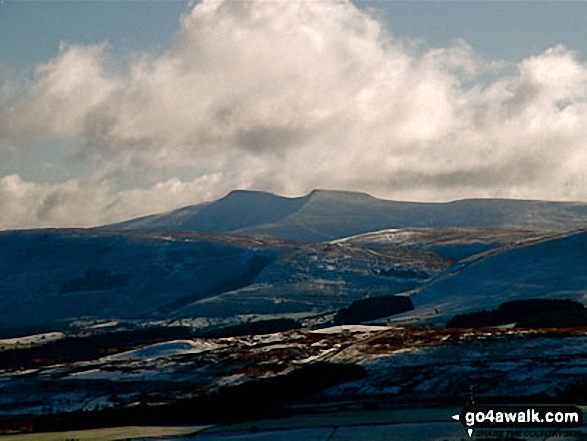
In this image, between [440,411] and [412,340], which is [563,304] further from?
[440,411]

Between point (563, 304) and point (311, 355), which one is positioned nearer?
point (311, 355)

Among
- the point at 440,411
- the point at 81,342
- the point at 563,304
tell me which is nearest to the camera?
the point at 440,411

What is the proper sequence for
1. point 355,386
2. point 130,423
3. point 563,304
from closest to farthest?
point 130,423 < point 355,386 < point 563,304

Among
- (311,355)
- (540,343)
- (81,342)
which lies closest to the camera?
(540,343)

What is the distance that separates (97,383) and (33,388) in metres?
6.62

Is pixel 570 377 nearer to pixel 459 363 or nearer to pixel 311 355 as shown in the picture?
pixel 459 363

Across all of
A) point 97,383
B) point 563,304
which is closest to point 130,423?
point 97,383

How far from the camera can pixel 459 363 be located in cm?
9612

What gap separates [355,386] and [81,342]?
362ft

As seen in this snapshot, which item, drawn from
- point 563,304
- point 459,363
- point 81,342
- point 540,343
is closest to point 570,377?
point 459,363

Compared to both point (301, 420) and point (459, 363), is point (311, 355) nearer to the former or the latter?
point (459, 363)

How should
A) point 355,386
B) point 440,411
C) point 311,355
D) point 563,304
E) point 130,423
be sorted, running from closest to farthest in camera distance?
point 440,411 < point 130,423 < point 355,386 < point 311,355 < point 563,304

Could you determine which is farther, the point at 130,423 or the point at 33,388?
the point at 33,388

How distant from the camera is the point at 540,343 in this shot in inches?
4131
